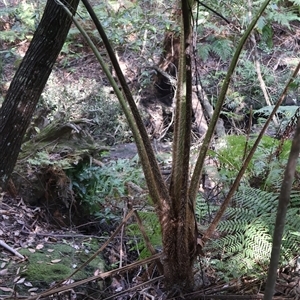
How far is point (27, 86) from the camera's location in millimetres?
2641

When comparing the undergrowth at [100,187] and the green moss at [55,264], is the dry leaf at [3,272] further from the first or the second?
the undergrowth at [100,187]

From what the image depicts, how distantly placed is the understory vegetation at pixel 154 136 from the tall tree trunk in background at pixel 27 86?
13.3 inches

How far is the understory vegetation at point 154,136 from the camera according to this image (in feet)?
5.86

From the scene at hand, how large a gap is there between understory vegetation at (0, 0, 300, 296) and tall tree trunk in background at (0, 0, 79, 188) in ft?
1.11

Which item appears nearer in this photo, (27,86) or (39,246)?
(39,246)

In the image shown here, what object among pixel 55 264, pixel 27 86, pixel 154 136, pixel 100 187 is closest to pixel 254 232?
pixel 55 264

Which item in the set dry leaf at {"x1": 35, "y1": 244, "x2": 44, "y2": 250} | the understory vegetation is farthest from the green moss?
the understory vegetation

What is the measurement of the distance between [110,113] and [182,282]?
5.33 meters

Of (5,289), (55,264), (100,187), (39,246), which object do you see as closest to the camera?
(5,289)

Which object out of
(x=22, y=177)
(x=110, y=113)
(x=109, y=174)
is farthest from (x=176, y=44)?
(x=22, y=177)

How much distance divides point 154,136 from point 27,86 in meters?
4.23

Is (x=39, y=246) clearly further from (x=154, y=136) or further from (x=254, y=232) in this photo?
(x=154, y=136)

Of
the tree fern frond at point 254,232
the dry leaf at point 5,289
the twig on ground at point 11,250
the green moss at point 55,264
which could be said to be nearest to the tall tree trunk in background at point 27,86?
the twig on ground at point 11,250

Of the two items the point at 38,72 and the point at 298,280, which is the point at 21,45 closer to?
the point at 38,72
